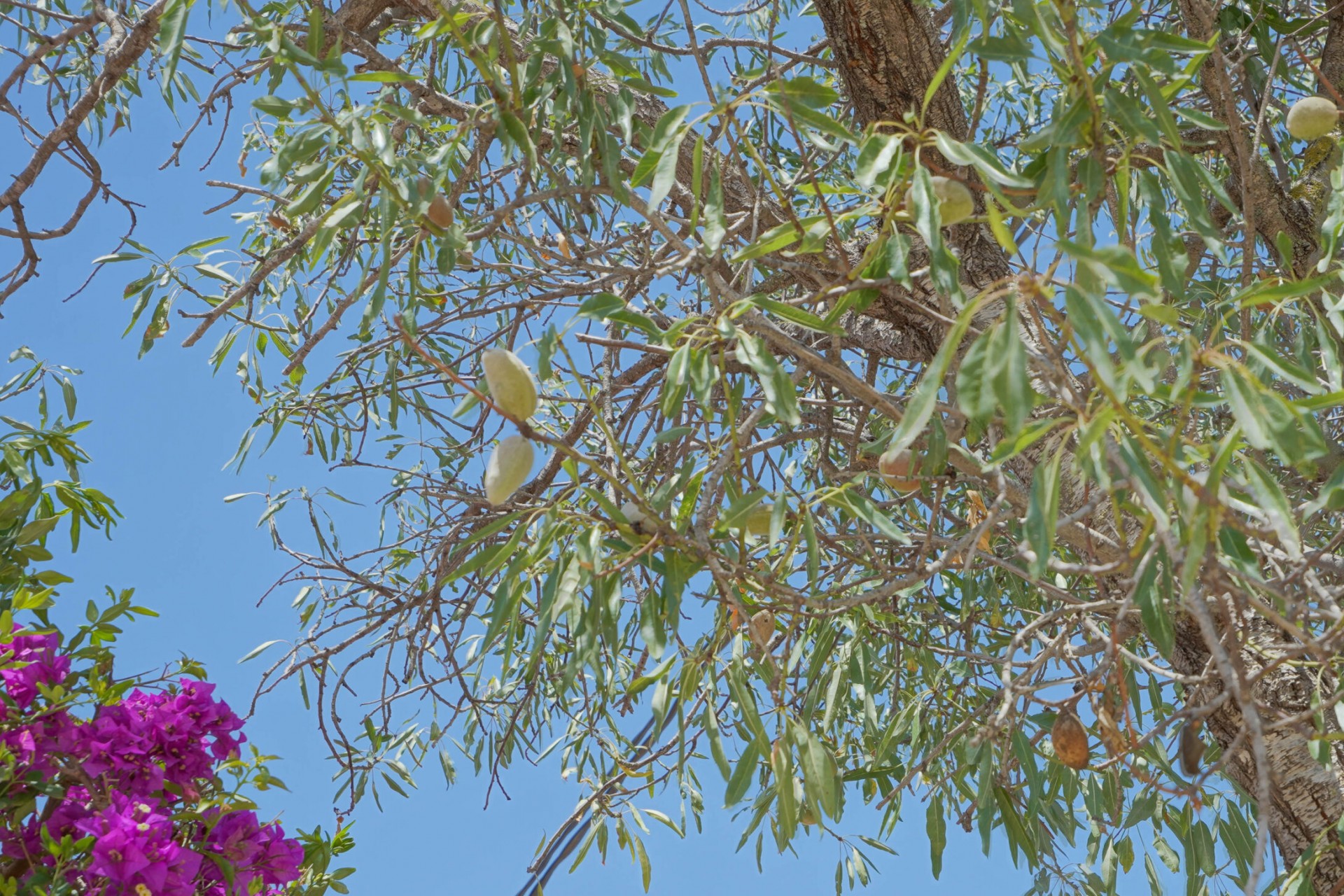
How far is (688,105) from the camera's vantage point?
93 cm

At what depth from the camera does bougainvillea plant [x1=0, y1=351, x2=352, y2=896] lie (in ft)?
4.04

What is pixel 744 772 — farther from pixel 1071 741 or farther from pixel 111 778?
pixel 111 778

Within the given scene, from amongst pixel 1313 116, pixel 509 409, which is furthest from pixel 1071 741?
pixel 1313 116

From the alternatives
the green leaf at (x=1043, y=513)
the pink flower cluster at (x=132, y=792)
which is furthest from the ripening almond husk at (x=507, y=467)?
the pink flower cluster at (x=132, y=792)

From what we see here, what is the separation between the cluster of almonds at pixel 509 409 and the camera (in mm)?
973

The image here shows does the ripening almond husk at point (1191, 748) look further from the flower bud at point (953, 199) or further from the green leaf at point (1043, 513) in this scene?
the flower bud at point (953, 199)

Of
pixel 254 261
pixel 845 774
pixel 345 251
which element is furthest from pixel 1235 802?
pixel 254 261

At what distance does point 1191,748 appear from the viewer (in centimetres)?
95

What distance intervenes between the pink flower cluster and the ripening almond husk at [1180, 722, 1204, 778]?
1004 millimetres

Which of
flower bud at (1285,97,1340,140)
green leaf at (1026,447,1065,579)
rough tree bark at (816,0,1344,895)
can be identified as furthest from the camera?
rough tree bark at (816,0,1344,895)

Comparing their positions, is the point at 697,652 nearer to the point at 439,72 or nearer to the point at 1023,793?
the point at 1023,793

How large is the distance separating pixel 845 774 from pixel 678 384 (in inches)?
32.3

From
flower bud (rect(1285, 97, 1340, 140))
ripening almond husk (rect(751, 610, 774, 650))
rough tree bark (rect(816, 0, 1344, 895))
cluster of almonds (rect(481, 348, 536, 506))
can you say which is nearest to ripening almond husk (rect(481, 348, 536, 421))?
cluster of almonds (rect(481, 348, 536, 506))

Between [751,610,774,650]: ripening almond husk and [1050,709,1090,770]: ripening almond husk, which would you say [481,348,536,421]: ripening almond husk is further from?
[1050,709,1090,770]: ripening almond husk
